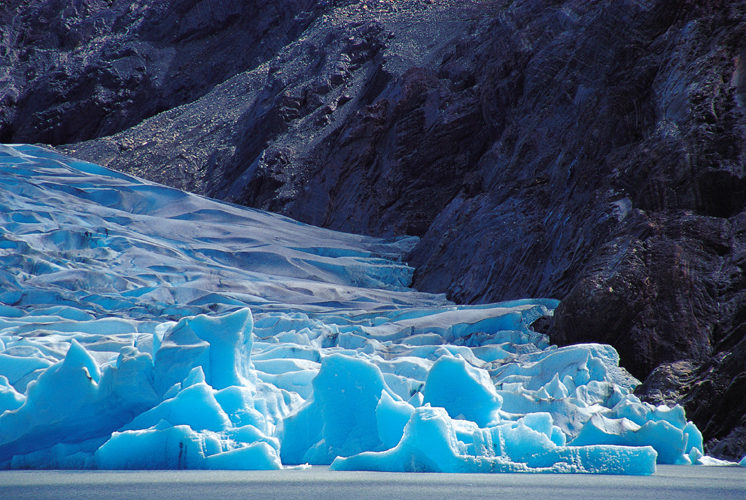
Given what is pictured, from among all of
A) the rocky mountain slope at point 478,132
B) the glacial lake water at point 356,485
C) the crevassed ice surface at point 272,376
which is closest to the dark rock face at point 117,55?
the rocky mountain slope at point 478,132

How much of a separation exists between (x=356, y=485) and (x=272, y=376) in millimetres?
3537

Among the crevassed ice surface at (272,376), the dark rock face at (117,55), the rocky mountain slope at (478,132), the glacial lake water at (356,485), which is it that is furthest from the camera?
the dark rock face at (117,55)

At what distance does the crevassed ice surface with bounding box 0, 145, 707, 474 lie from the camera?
5.35m

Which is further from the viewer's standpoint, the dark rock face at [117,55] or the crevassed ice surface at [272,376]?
the dark rock face at [117,55]

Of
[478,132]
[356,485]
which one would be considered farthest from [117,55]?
[356,485]

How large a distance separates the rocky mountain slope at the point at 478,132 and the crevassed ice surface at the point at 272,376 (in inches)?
41.6

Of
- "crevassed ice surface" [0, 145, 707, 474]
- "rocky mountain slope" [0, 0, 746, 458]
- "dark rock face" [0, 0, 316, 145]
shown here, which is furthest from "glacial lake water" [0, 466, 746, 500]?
"dark rock face" [0, 0, 316, 145]

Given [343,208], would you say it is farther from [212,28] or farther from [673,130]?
[212,28]

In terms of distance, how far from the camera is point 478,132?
19.3m

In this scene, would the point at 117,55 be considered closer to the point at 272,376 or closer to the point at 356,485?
the point at 272,376

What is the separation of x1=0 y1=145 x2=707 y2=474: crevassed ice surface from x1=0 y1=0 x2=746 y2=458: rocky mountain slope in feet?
3.47

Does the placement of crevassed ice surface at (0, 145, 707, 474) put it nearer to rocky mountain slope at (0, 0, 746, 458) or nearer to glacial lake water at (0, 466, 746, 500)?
glacial lake water at (0, 466, 746, 500)

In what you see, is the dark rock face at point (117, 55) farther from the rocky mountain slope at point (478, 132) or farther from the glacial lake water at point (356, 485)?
the glacial lake water at point (356, 485)

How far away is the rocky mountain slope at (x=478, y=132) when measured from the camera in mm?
9117
